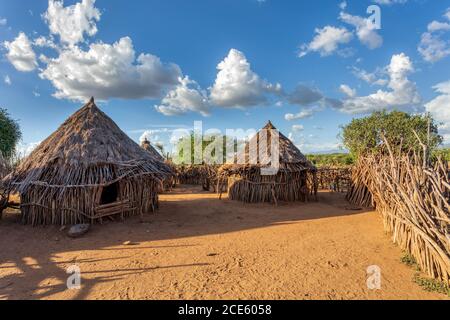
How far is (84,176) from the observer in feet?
23.1

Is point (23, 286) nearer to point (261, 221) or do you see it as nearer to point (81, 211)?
point (81, 211)

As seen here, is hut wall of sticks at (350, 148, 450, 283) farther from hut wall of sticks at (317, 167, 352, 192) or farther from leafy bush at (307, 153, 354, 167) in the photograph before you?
leafy bush at (307, 153, 354, 167)

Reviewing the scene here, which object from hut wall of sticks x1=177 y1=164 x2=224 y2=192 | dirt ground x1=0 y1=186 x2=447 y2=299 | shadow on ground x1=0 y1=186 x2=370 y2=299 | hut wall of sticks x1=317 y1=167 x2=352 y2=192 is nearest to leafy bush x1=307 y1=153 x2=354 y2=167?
hut wall of sticks x1=317 y1=167 x2=352 y2=192

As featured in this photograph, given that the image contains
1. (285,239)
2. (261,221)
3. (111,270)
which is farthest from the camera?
(261,221)

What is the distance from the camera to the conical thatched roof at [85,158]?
7055mm

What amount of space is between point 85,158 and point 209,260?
16.5 ft

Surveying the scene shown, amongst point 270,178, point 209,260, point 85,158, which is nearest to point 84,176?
point 85,158

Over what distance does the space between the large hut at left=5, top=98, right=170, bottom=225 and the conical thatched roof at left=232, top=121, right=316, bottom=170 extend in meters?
4.08

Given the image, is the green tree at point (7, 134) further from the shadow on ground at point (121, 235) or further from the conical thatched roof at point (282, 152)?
the conical thatched roof at point (282, 152)

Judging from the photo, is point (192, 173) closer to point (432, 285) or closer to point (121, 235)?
point (121, 235)

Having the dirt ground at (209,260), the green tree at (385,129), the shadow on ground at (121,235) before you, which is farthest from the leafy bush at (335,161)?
the dirt ground at (209,260)

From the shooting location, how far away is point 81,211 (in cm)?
688
